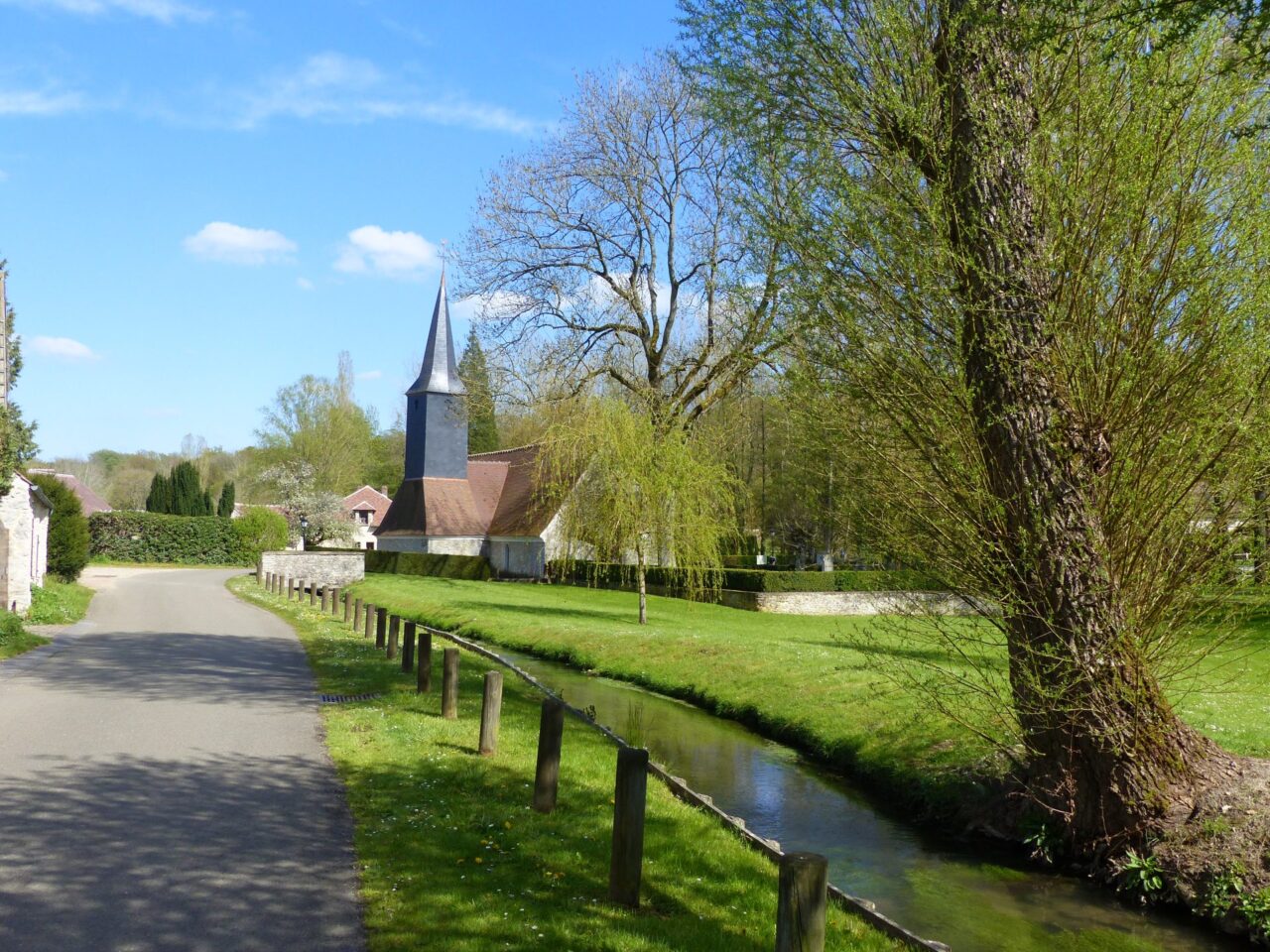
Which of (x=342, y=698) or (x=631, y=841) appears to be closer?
(x=631, y=841)

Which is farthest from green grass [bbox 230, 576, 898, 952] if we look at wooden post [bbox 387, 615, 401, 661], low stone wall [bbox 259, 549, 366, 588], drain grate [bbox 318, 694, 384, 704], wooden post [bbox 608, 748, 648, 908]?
low stone wall [bbox 259, 549, 366, 588]

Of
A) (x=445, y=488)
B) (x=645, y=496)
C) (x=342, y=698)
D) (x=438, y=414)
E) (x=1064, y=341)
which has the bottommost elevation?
(x=342, y=698)

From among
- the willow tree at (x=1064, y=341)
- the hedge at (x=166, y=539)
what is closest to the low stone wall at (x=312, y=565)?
the hedge at (x=166, y=539)

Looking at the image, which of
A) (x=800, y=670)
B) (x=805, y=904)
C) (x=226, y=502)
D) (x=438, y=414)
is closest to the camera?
(x=805, y=904)

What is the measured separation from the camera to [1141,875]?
8.84 meters

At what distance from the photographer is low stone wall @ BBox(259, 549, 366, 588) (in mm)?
41781

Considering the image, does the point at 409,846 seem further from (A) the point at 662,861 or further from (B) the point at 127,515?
(B) the point at 127,515

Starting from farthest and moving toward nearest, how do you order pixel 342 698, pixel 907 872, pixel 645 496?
pixel 645 496, pixel 342 698, pixel 907 872

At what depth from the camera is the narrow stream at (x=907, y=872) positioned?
8.12m

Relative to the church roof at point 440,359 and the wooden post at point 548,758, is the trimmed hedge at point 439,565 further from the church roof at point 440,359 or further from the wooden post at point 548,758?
the wooden post at point 548,758

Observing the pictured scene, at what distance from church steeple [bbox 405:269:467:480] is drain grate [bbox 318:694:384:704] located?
39774mm

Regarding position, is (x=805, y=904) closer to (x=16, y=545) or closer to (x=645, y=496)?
(x=16, y=545)

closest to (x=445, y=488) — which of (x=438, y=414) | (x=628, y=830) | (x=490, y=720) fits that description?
(x=438, y=414)

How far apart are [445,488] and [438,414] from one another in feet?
12.4
